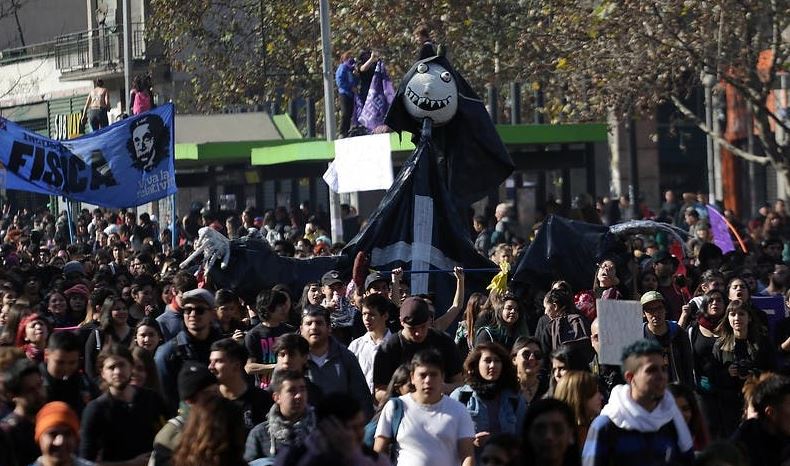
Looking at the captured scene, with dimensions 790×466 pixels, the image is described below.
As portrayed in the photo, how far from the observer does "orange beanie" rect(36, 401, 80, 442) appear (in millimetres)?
7844

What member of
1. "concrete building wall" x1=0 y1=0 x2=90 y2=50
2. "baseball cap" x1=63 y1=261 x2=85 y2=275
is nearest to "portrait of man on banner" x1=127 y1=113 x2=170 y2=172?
"baseball cap" x1=63 y1=261 x2=85 y2=275

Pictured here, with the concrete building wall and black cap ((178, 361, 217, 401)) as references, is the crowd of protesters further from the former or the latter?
the concrete building wall

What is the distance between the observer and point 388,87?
26344 millimetres

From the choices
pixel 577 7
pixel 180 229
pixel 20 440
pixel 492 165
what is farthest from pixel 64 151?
pixel 20 440

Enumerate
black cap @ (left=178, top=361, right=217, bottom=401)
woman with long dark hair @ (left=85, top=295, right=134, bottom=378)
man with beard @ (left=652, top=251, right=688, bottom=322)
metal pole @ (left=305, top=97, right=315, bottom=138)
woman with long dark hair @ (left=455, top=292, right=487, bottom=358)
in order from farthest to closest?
metal pole @ (left=305, top=97, right=315, bottom=138) < man with beard @ (left=652, top=251, right=688, bottom=322) < woman with long dark hair @ (left=455, top=292, right=487, bottom=358) < woman with long dark hair @ (left=85, top=295, right=134, bottom=378) < black cap @ (left=178, top=361, right=217, bottom=401)

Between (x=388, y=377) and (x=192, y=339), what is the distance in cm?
113

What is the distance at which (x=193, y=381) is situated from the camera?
8.73 metres

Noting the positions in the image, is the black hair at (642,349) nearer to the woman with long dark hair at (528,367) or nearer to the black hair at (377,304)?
the woman with long dark hair at (528,367)

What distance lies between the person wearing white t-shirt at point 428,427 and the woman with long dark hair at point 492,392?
54 cm

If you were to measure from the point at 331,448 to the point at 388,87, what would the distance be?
66.0 feet

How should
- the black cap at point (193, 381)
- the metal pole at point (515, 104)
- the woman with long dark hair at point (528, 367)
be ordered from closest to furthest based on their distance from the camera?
the black cap at point (193, 381) → the woman with long dark hair at point (528, 367) → the metal pole at point (515, 104)

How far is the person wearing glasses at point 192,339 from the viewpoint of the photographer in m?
10.6

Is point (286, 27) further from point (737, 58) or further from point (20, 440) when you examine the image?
Answer: point (20, 440)

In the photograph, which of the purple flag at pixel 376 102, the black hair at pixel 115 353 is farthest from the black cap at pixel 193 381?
the purple flag at pixel 376 102
